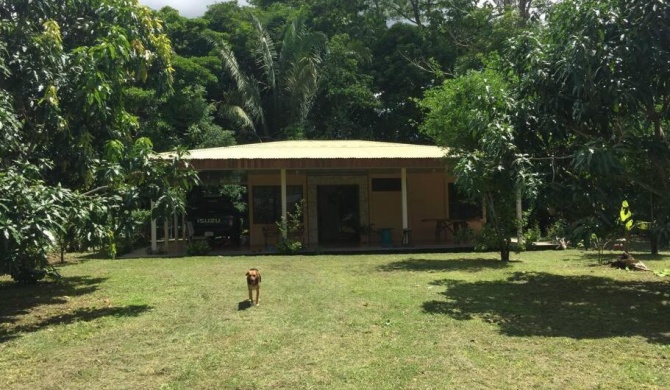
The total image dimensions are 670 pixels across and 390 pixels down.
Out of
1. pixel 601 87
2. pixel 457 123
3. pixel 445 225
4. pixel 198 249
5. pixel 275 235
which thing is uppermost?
pixel 457 123

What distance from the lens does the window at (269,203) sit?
58.4 ft

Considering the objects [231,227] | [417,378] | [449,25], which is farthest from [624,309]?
[449,25]

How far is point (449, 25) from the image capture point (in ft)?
97.9

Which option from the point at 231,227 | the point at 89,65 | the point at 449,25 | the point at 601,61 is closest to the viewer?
the point at 601,61

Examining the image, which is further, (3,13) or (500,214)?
(500,214)

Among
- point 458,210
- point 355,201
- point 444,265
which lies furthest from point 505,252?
point 355,201

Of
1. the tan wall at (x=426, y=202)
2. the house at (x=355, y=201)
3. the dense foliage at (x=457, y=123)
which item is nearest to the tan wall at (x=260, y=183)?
the house at (x=355, y=201)

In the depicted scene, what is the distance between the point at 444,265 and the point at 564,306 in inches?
191

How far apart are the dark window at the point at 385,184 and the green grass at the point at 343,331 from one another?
730cm

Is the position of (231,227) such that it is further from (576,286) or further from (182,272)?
(576,286)

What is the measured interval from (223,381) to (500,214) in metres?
9.94

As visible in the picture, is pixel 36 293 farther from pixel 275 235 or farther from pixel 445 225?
pixel 445 225

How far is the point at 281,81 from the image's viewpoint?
2769 cm

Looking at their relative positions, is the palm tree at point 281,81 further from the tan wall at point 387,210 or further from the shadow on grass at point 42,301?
the shadow on grass at point 42,301
